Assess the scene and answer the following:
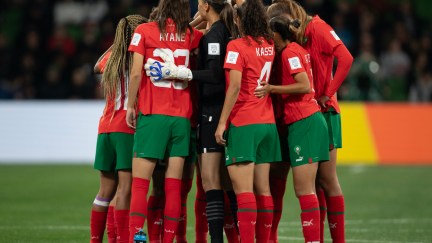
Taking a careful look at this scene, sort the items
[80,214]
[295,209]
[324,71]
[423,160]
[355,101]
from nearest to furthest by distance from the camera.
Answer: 1. [324,71]
2. [80,214]
3. [295,209]
4. [423,160]
5. [355,101]

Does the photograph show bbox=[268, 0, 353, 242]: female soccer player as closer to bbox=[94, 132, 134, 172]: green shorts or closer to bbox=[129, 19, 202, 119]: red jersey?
bbox=[129, 19, 202, 119]: red jersey

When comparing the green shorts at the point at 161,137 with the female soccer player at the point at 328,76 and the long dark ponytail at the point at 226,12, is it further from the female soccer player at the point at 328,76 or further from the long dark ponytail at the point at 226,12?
the female soccer player at the point at 328,76

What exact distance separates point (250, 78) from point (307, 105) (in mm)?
635

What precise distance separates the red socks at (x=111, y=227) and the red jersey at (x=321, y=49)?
7.83 feet

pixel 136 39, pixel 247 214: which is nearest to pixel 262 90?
pixel 247 214

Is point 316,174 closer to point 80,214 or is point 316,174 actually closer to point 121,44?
point 121,44

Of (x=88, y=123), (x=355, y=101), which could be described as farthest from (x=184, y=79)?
(x=355, y=101)

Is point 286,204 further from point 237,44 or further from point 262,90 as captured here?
point 237,44

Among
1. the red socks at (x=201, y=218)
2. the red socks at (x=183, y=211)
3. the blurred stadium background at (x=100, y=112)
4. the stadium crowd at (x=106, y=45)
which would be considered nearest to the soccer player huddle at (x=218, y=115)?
the red socks at (x=183, y=211)

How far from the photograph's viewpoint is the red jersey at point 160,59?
349 inches

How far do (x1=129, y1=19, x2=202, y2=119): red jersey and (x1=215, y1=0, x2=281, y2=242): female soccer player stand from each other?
491 mm

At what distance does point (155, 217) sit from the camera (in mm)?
9422

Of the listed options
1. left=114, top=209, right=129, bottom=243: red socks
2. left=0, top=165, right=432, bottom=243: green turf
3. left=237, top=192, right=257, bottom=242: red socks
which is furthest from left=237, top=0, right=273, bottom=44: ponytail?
left=0, top=165, right=432, bottom=243: green turf

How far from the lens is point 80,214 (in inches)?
505
